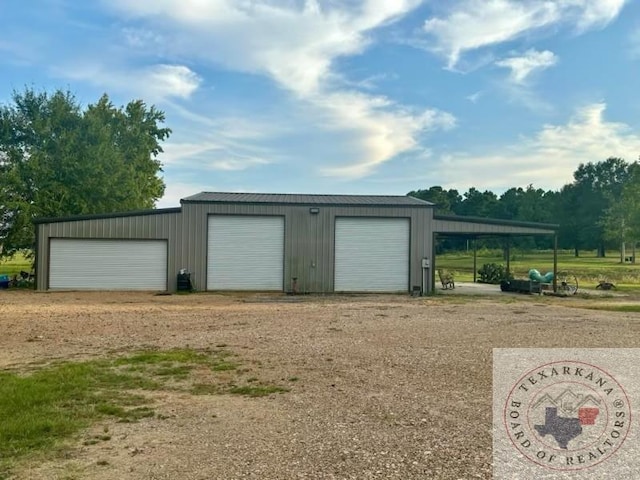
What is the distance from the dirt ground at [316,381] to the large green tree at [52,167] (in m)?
10.9

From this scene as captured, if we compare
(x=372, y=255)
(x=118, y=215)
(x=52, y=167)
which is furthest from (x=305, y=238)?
(x=52, y=167)

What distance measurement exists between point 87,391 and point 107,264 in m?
15.5

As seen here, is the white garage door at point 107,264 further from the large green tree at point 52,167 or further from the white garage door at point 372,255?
the white garage door at point 372,255

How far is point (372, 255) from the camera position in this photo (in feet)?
66.4

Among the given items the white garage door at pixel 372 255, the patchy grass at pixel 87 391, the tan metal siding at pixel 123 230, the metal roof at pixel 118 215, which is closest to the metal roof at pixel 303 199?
the metal roof at pixel 118 215

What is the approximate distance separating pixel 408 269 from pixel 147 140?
2196cm

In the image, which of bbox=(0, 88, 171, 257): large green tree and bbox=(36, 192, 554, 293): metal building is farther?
bbox=(0, 88, 171, 257): large green tree

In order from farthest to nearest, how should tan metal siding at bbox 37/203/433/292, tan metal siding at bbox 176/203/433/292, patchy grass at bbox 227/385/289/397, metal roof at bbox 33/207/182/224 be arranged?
tan metal siding at bbox 176/203/433/292 < tan metal siding at bbox 37/203/433/292 < metal roof at bbox 33/207/182/224 < patchy grass at bbox 227/385/289/397

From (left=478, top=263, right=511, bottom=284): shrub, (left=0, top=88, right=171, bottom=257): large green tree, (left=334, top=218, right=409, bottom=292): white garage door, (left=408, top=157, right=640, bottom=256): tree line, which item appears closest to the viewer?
(left=334, top=218, right=409, bottom=292): white garage door

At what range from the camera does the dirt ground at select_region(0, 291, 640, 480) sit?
3.65 metres

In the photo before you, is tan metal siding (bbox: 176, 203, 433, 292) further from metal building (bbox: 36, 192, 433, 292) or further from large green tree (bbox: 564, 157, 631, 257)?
large green tree (bbox: 564, 157, 631, 257)

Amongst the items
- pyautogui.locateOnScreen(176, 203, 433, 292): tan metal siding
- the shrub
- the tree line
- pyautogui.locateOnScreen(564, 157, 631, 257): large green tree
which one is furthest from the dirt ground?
pyautogui.locateOnScreen(564, 157, 631, 257): large green tree

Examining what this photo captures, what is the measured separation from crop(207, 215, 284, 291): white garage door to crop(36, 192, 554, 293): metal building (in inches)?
1.5

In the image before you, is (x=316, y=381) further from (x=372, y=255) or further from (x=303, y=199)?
(x=303, y=199)
